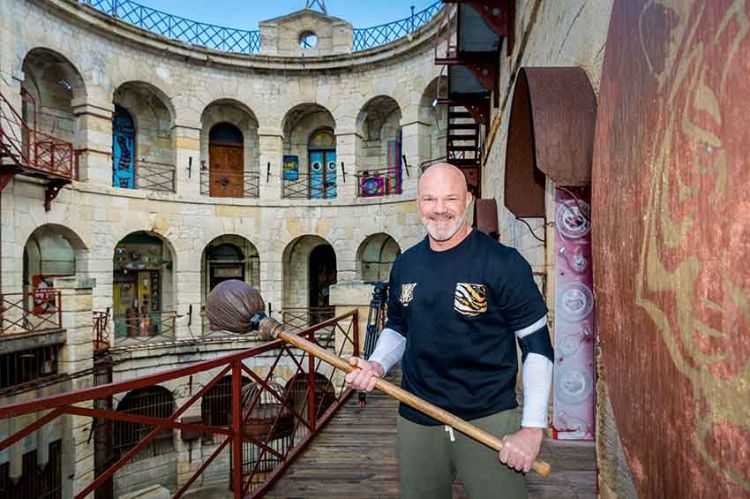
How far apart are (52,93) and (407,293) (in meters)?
18.4

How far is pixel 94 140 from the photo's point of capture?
1507 cm

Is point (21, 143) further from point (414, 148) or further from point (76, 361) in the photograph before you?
point (414, 148)

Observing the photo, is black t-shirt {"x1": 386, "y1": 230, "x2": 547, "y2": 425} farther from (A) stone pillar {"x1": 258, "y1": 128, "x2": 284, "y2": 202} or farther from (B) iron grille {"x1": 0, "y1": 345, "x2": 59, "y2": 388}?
(A) stone pillar {"x1": 258, "y1": 128, "x2": 284, "y2": 202}

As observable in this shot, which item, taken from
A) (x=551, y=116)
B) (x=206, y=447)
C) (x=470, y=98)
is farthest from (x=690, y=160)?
(x=206, y=447)

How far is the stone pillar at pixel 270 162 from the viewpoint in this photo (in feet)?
59.9

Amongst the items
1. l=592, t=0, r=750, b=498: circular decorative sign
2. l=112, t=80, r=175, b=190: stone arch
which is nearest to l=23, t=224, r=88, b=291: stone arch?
l=112, t=80, r=175, b=190: stone arch

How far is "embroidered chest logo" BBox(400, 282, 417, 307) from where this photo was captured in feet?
6.62

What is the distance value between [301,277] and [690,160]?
19947mm

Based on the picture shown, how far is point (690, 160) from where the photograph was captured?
2.84 ft

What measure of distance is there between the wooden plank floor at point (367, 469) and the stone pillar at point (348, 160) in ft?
45.4

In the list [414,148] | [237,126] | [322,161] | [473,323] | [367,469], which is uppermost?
[237,126]

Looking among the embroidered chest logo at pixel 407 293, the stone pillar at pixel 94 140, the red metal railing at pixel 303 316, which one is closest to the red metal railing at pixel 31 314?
the stone pillar at pixel 94 140

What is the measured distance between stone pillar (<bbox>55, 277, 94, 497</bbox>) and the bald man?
456 inches

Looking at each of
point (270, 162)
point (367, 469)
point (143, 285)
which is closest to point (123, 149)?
point (143, 285)
